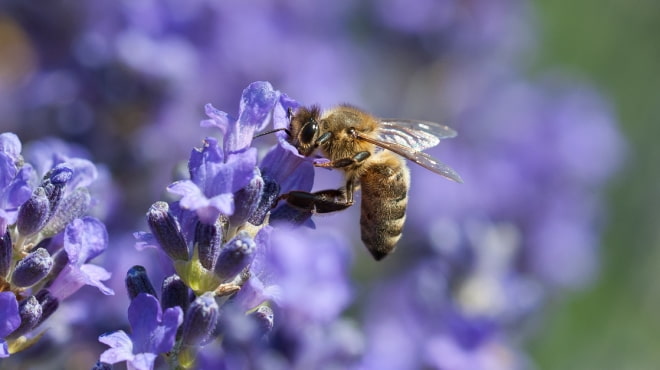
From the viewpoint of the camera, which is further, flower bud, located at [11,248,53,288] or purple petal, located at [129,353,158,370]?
flower bud, located at [11,248,53,288]

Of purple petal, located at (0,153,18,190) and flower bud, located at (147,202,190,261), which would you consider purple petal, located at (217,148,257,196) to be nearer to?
flower bud, located at (147,202,190,261)

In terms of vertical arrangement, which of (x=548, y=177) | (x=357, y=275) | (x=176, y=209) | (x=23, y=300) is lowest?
(x=357, y=275)

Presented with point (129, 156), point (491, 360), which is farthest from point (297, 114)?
point (129, 156)

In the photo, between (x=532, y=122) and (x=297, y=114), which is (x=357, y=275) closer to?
Result: (x=532, y=122)

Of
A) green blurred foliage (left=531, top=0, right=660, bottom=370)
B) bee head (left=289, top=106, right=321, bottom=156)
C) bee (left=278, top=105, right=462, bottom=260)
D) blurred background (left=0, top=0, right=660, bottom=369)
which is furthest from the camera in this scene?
green blurred foliage (left=531, top=0, right=660, bottom=370)

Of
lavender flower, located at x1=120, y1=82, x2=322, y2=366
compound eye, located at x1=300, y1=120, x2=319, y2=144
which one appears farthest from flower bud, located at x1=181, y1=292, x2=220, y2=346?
compound eye, located at x1=300, y1=120, x2=319, y2=144

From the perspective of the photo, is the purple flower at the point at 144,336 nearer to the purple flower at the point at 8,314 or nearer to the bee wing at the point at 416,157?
the purple flower at the point at 8,314

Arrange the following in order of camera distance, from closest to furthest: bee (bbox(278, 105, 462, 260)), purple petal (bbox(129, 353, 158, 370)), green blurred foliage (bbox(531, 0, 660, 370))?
purple petal (bbox(129, 353, 158, 370)) < bee (bbox(278, 105, 462, 260)) < green blurred foliage (bbox(531, 0, 660, 370))
